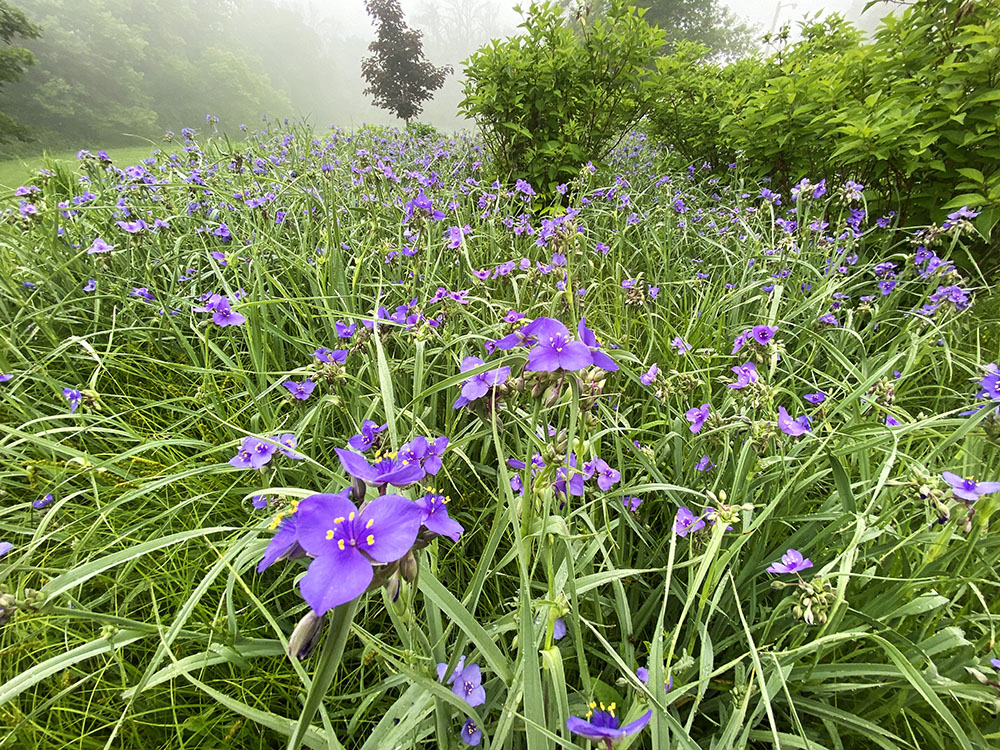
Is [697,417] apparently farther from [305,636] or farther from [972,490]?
[305,636]

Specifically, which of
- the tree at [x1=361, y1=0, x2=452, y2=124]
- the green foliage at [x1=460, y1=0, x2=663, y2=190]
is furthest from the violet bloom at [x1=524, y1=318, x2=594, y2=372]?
the tree at [x1=361, y1=0, x2=452, y2=124]

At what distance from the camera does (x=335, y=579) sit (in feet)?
1.60

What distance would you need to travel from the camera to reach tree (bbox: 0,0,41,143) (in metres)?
8.91

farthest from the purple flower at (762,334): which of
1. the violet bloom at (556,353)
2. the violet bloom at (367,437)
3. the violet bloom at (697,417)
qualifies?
the violet bloom at (367,437)

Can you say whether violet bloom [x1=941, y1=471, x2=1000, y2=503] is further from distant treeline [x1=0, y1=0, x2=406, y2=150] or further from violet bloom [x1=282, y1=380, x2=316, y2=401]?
distant treeline [x1=0, y1=0, x2=406, y2=150]

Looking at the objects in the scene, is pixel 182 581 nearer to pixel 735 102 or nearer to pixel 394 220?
pixel 394 220

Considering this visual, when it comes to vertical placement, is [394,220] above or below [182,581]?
above

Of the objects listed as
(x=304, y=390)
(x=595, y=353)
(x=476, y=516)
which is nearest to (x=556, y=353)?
(x=595, y=353)

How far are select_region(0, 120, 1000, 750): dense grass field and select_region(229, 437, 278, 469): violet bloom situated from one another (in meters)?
0.01

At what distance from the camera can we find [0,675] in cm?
118

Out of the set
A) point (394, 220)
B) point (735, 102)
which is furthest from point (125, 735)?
point (735, 102)

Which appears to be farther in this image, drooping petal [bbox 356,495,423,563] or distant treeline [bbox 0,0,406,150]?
distant treeline [bbox 0,0,406,150]

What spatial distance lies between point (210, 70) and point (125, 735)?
34004mm

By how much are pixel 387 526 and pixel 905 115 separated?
363 cm
